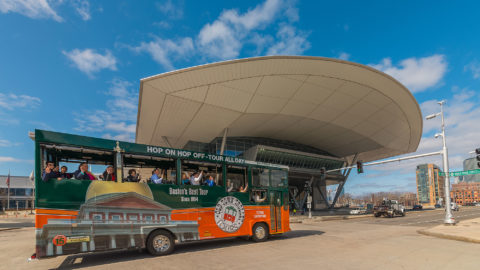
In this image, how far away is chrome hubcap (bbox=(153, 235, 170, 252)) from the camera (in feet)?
29.7

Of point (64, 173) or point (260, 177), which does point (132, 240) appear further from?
point (260, 177)

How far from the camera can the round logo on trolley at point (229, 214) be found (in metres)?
10.6

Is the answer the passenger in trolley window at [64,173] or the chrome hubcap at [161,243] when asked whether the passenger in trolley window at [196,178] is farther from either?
the passenger in trolley window at [64,173]

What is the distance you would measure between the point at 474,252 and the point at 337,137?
3500cm

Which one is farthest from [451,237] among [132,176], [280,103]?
[280,103]

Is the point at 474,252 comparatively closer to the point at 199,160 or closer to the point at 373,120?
the point at 199,160

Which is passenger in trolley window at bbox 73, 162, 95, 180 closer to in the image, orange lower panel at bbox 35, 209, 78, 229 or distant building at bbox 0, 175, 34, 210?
orange lower panel at bbox 35, 209, 78, 229

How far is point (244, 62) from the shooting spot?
24547 mm

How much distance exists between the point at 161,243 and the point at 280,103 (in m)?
24.0

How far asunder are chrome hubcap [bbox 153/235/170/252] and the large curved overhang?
693 inches

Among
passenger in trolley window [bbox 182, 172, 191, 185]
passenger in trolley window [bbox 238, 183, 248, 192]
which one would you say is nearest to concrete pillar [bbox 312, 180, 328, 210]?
passenger in trolley window [bbox 238, 183, 248, 192]

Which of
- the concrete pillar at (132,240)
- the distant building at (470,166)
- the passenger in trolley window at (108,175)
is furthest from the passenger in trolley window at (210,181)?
the distant building at (470,166)

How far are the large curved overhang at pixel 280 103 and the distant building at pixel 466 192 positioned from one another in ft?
417

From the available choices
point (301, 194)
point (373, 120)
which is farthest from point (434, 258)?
point (301, 194)
